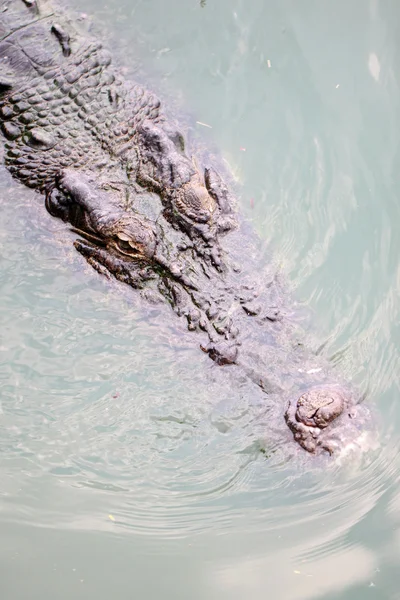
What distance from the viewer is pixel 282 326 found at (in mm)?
5703

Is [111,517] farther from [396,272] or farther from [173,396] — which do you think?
[396,272]

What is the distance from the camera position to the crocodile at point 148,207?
537 cm

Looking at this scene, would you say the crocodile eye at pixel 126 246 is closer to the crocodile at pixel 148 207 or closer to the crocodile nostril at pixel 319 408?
the crocodile at pixel 148 207

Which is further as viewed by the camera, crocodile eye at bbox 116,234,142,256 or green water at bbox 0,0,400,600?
crocodile eye at bbox 116,234,142,256

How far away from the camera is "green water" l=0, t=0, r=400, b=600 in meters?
5.16

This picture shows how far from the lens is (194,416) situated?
18.0 ft

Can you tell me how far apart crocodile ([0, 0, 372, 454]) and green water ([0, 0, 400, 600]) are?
0.77 feet

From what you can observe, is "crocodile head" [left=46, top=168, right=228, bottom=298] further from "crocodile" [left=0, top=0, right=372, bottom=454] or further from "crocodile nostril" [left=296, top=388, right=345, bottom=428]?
"crocodile nostril" [left=296, top=388, right=345, bottom=428]

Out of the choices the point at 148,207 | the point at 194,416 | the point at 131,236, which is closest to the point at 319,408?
the point at 194,416

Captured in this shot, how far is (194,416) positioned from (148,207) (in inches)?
72.9

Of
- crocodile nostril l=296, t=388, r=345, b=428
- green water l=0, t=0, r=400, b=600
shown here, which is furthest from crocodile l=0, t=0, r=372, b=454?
green water l=0, t=0, r=400, b=600

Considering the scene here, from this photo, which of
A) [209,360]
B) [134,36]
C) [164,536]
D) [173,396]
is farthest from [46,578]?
[134,36]

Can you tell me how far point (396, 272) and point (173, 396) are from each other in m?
2.80

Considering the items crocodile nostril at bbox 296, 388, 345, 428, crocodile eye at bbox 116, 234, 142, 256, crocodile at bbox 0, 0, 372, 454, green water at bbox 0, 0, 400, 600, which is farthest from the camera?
crocodile eye at bbox 116, 234, 142, 256
